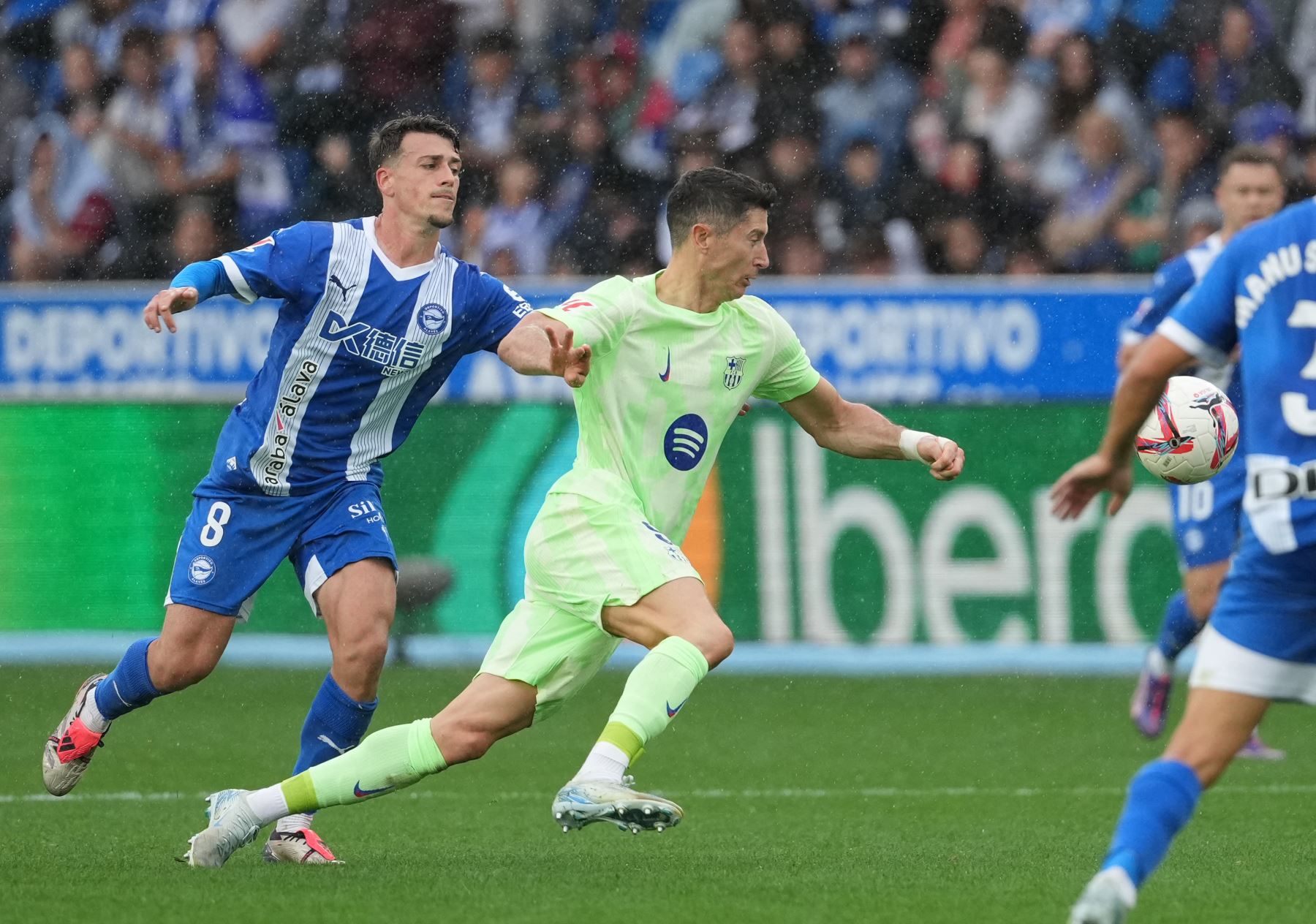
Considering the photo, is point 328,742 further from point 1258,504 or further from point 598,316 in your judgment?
point 1258,504

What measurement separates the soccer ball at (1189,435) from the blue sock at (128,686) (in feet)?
10.6

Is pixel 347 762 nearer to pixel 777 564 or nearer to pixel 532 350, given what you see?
pixel 532 350

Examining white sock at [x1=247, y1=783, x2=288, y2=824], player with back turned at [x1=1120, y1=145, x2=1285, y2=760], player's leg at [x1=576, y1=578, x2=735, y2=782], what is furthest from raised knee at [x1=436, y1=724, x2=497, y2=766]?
player with back turned at [x1=1120, y1=145, x2=1285, y2=760]

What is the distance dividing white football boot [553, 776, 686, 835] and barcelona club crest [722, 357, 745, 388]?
1362 millimetres

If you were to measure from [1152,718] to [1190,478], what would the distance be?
2401 millimetres

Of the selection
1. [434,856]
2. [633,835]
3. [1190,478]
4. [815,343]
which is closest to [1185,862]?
[1190,478]

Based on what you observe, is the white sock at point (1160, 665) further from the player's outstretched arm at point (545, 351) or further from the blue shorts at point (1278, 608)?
the blue shorts at point (1278, 608)

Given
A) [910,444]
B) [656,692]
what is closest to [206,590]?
[656,692]

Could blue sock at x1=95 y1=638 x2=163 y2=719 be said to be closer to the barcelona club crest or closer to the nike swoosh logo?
the nike swoosh logo

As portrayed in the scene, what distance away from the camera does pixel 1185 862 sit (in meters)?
5.98

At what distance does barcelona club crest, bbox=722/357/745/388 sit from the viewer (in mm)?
5848

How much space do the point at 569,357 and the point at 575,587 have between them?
646 millimetres

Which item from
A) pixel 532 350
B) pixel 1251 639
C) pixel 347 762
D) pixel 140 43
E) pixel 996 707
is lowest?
pixel 996 707

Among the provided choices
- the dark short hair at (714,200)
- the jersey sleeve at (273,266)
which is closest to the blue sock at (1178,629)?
the dark short hair at (714,200)
